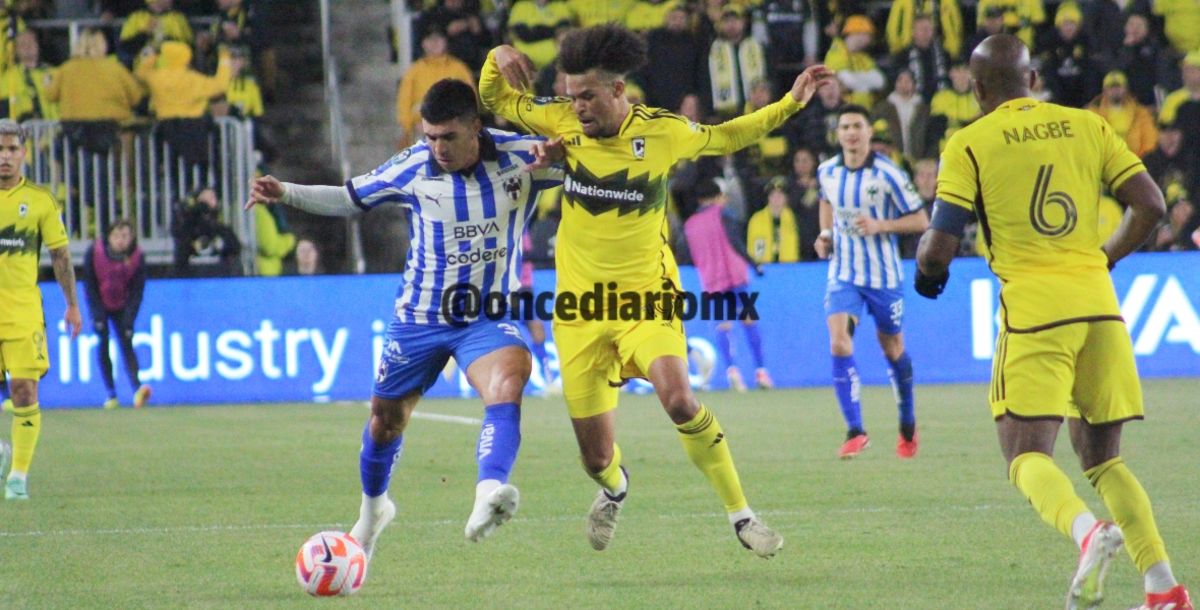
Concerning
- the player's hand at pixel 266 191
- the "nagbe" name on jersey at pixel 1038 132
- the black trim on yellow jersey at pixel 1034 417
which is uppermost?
the "nagbe" name on jersey at pixel 1038 132

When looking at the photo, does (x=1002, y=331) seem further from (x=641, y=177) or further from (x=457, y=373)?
(x=457, y=373)

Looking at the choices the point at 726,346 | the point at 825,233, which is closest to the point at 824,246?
the point at 825,233

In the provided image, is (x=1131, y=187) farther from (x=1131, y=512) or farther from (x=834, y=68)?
(x=834, y=68)

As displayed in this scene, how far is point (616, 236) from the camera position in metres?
7.51

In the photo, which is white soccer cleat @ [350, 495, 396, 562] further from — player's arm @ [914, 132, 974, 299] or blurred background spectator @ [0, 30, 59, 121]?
blurred background spectator @ [0, 30, 59, 121]

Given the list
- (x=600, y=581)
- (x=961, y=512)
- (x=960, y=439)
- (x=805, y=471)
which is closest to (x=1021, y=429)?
(x=600, y=581)

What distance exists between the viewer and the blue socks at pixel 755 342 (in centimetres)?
1791

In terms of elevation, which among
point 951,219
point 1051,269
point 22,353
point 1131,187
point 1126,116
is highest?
point 1131,187

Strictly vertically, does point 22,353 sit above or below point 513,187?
below

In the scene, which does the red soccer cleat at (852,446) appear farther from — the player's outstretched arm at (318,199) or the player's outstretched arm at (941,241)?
the player's outstretched arm at (941,241)

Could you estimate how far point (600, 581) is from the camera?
22.6ft

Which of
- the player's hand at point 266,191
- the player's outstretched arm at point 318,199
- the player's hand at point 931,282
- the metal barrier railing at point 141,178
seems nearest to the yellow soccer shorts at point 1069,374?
the player's hand at point 931,282

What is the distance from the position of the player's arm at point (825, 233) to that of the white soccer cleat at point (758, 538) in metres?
4.03

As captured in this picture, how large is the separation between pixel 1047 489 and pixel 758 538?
1770 millimetres
